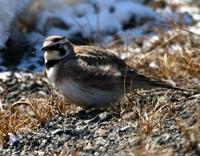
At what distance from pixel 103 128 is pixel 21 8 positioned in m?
4.19

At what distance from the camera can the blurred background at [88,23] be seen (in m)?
9.70

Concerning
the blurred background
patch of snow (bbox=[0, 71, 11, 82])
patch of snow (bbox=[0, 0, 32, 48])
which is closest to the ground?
patch of snow (bbox=[0, 71, 11, 82])

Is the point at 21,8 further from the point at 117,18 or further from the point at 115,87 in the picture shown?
the point at 115,87

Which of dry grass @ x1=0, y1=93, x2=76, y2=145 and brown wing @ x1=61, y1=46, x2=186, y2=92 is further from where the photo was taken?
brown wing @ x1=61, y1=46, x2=186, y2=92

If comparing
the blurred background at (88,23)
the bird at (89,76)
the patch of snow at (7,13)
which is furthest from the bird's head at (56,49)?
the patch of snow at (7,13)

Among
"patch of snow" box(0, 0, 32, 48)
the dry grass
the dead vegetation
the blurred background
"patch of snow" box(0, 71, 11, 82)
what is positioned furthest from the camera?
"patch of snow" box(0, 0, 32, 48)

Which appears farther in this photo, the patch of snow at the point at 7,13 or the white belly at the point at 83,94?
the patch of snow at the point at 7,13

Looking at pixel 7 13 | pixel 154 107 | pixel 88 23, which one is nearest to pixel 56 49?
pixel 154 107

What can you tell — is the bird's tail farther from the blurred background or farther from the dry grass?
the blurred background

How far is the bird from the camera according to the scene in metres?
6.80

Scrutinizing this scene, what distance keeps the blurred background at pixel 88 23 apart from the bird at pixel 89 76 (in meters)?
2.07

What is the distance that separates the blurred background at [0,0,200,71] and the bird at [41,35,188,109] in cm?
207

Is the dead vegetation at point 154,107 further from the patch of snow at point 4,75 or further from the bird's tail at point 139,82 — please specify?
the patch of snow at point 4,75

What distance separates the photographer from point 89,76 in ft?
22.5
